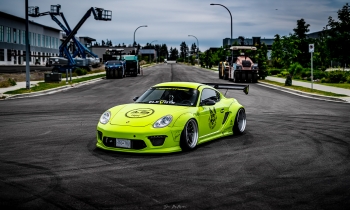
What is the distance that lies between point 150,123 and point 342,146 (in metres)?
4.18

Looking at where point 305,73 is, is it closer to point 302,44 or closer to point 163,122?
point 302,44

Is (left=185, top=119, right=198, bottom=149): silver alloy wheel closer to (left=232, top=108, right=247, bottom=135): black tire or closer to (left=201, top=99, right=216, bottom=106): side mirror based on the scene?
(left=201, top=99, right=216, bottom=106): side mirror

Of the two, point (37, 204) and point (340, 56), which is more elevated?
point (340, 56)

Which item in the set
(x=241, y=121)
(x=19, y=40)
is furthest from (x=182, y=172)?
(x=19, y=40)

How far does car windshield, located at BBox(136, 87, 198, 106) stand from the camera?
940 centimetres

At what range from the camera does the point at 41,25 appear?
99.0 m

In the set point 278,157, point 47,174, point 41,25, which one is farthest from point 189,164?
point 41,25

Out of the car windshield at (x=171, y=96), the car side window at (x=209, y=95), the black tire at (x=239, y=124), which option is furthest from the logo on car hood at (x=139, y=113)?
the black tire at (x=239, y=124)

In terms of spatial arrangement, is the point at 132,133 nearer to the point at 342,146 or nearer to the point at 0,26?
the point at 342,146

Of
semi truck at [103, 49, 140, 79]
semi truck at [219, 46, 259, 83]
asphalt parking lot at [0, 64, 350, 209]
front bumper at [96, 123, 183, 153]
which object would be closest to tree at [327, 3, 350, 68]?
semi truck at [219, 46, 259, 83]

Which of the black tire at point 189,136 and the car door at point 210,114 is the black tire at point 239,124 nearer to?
the car door at point 210,114

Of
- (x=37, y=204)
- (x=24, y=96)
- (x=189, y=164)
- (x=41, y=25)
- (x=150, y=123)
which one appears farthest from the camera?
(x=41, y=25)

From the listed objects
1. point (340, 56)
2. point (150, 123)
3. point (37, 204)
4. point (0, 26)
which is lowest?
point (37, 204)

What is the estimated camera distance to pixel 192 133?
894cm
